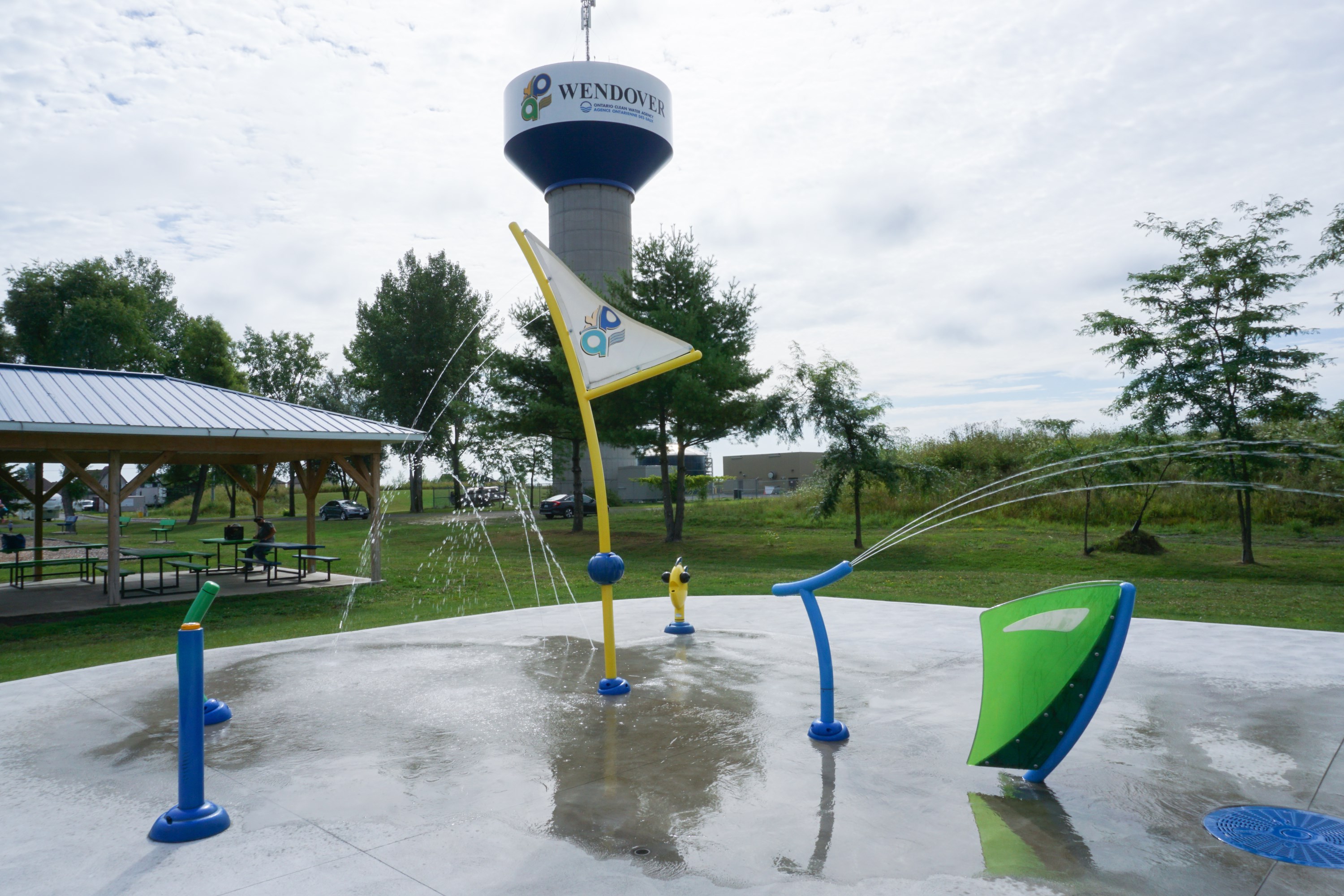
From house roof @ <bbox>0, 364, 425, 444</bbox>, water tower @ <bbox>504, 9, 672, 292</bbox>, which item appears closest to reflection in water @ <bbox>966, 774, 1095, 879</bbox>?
house roof @ <bbox>0, 364, 425, 444</bbox>

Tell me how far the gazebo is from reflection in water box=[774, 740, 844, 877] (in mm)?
12130

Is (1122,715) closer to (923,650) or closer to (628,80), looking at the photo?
(923,650)

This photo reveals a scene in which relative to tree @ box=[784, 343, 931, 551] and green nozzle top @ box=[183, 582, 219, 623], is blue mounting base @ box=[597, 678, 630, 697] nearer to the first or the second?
green nozzle top @ box=[183, 582, 219, 623]

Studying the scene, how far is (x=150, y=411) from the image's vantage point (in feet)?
45.2

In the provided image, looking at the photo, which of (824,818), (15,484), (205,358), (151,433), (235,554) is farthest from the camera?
(205,358)

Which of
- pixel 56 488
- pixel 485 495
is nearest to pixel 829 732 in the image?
pixel 56 488

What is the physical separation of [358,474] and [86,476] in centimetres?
456

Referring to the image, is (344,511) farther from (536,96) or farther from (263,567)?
(263,567)

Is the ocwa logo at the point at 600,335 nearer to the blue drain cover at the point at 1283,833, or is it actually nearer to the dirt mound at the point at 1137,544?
the blue drain cover at the point at 1283,833

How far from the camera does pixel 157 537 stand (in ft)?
114

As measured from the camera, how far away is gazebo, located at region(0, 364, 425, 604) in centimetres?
1267

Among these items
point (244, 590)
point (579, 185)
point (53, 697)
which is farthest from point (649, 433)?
point (579, 185)

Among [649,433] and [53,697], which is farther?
[649,433]

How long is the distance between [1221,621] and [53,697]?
40.9 feet
